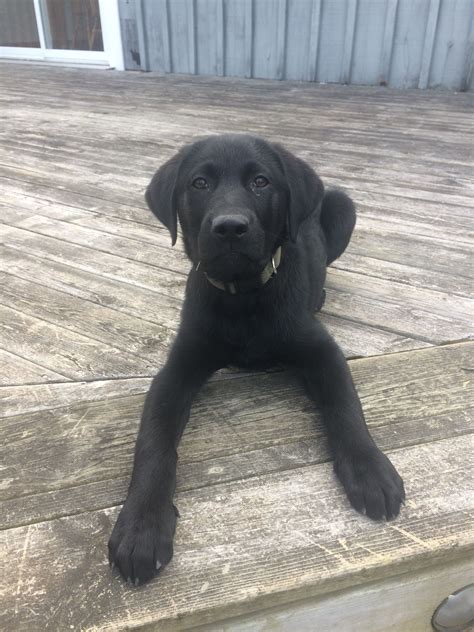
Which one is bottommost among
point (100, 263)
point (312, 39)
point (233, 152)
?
point (100, 263)

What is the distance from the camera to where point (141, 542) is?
126 cm

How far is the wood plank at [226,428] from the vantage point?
4.95 feet

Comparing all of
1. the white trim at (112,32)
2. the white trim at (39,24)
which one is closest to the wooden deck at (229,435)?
the white trim at (112,32)

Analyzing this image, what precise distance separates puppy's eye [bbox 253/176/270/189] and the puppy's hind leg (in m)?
0.86

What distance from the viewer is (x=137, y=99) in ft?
24.3

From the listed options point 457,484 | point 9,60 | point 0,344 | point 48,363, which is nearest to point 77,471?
point 48,363

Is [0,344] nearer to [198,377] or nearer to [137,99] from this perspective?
[198,377]

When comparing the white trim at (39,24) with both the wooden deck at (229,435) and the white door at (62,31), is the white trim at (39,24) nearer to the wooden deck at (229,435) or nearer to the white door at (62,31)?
the white door at (62,31)

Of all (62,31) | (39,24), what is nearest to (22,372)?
(62,31)

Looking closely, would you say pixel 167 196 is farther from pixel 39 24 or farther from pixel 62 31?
pixel 39 24

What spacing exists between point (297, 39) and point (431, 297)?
6.64 metres

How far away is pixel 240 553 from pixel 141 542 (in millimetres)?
240

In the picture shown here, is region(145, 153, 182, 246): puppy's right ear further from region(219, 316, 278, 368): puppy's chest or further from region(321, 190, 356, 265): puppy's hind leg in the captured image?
region(321, 190, 356, 265): puppy's hind leg

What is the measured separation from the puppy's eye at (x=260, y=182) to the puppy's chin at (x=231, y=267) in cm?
30
